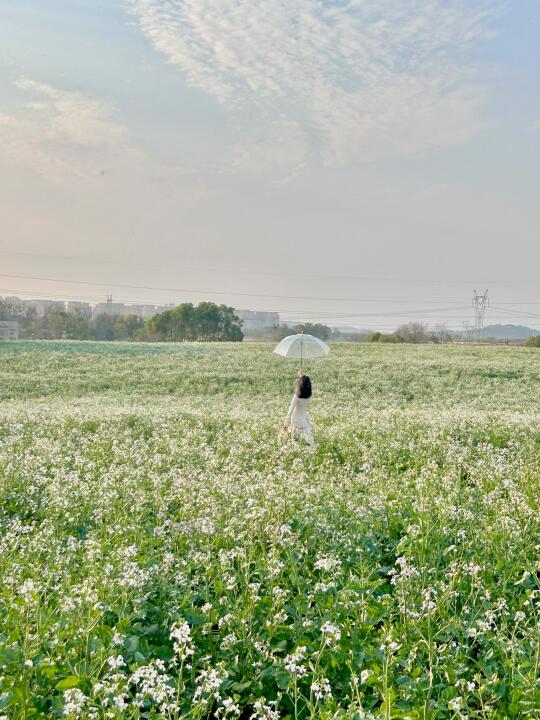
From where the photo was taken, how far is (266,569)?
21.7 feet

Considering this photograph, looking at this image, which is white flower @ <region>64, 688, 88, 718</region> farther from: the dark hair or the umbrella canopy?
the umbrella canopy

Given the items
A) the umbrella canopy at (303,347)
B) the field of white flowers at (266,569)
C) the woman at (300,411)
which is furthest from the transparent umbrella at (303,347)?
the field of white flowers at (266,569)

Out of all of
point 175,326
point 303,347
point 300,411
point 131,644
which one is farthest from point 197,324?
point 131,644

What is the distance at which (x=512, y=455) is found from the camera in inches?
552

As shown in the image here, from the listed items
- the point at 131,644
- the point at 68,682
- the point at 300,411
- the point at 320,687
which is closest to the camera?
the point at 320,687

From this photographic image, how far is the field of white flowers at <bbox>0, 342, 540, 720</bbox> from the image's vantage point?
4660mm

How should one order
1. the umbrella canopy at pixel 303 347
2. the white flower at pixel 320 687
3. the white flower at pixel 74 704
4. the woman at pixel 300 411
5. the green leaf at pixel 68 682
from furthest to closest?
the umbrella canopy at pixel 303 347 → the woman at pixel 300 411 → the green leaf at pixel 68 682 → the white flower at pixel 320 687 → the white flower at pixel 74 704

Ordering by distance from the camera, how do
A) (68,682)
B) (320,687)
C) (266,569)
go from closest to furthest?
(320,687)
(68,682)
(266,569)

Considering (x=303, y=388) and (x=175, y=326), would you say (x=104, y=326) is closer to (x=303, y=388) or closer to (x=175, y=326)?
(x=175, y=326)

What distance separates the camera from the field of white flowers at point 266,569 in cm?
466

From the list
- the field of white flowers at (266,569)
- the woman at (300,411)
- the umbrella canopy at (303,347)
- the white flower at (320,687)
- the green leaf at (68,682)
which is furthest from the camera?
the umbrella canopy at (303,347)

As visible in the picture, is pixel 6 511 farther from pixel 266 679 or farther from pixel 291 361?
pixel 291 361

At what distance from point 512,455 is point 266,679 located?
10652mm

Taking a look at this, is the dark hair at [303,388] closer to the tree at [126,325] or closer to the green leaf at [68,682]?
the green leaf at [68,682]
